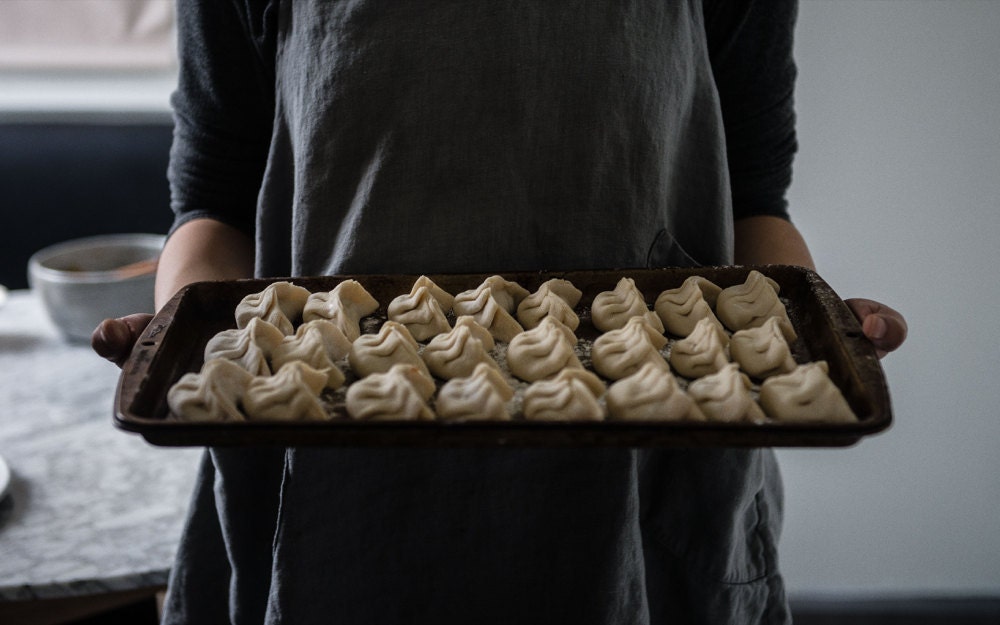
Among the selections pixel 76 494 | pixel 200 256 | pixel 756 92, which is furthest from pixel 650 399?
pixel 76 494

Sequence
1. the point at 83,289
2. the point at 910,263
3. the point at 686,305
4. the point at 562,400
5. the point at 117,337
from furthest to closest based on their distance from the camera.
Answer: the point at 910,263 → the point at 83,289 → the point at 686,305 → the point at 117,337 → the point at 562,400

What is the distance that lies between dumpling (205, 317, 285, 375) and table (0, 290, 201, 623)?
0.53 meters

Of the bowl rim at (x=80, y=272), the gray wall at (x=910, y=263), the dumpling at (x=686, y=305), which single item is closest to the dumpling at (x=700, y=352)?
the dumpling at (x=686, y=305)

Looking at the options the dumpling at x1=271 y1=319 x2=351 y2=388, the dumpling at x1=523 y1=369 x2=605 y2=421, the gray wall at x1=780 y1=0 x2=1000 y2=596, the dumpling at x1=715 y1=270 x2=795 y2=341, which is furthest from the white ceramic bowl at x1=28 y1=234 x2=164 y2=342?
the gray wall at x1=780 y1=0 x2=1000 y2=596

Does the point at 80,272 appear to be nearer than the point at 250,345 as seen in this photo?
No

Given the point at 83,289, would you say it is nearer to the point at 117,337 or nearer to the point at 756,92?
the point at 117,337

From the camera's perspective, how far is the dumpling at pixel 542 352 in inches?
44.1

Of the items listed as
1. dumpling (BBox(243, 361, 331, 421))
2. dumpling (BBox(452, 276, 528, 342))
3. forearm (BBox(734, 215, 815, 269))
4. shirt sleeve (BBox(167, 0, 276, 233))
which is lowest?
dumpling (BBox(243, 361, 331, 421))

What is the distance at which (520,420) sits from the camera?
880 millimetres

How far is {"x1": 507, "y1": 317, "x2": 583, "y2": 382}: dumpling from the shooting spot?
112cm

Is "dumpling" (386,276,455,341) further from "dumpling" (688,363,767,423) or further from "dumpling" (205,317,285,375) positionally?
"dumpling" (688,363,767,423)

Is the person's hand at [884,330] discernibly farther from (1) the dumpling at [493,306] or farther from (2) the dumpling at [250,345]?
(2) the dumpling at [250,345]

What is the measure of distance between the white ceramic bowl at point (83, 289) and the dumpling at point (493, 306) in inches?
43.5

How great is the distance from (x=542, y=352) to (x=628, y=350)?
0.39ft
